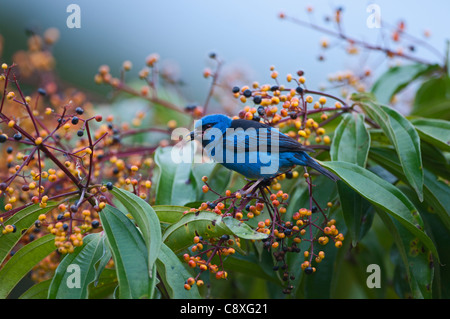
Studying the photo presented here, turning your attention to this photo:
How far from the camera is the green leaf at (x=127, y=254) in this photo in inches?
64.4

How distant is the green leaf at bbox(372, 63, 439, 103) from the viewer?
3.12m

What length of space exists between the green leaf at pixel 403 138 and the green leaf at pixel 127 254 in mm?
1120

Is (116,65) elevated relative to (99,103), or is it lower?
elevated

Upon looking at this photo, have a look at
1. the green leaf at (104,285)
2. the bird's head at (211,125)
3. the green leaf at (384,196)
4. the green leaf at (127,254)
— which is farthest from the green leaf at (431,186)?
the green leaf at (104,285)

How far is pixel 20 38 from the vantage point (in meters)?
6.65

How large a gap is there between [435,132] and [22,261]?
1.93 m

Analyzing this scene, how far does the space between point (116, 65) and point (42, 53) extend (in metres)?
3.38

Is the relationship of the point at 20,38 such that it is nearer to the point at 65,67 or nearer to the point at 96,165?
the point at 65,67

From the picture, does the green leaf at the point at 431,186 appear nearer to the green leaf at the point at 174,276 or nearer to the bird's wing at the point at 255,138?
the bird's wing at the point at 255,138

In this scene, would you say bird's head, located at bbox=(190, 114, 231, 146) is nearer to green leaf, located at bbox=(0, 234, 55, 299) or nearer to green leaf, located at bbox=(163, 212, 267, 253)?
green leaf, located at bbox=(163, 212, 267, 253)

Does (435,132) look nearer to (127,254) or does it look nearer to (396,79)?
(396,79)

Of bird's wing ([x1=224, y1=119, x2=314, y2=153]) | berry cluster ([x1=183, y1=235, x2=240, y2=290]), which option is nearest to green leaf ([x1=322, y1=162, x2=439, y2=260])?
bird's wing ([x1=224, y1=119, x2=314, y2=153])
